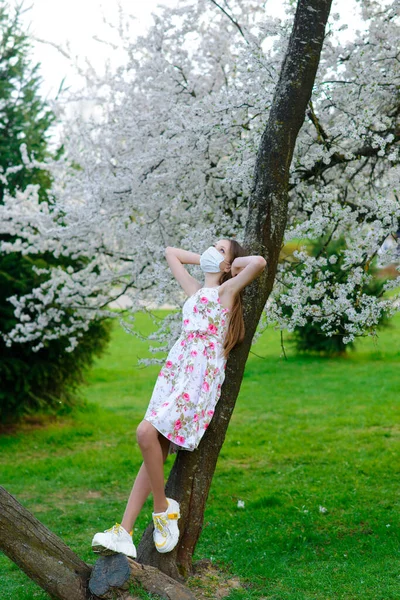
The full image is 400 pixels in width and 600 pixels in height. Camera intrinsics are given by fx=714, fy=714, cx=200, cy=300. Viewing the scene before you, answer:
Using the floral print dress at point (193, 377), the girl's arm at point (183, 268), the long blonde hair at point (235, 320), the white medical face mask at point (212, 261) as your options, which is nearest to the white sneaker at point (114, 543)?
the floral print dress at point (193, 377)

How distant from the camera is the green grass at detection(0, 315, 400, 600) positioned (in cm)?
428

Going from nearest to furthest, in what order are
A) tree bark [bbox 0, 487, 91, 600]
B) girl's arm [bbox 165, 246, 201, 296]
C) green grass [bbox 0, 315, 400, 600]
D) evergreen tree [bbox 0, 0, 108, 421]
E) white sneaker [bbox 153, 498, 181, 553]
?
tree bark [bbox 0, 487, 91, 600] < white sneaker [bbox 153, 498, 181, 553] < girl's arm [bbox 165, 246, 201, 296] < green grass [bbox 0, 315, 400, 600] < evergreen tree [bbox 0, 0, 108, 421]

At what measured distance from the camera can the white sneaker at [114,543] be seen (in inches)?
136

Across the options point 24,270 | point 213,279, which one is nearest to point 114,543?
point 213,279

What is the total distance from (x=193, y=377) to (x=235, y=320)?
0.43 metres

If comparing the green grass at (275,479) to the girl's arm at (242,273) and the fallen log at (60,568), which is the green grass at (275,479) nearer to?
the fallen log at (60,568)

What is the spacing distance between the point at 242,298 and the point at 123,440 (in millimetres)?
4825

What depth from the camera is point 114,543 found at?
347 centimetres

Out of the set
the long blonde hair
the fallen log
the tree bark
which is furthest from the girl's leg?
the long blonde hair

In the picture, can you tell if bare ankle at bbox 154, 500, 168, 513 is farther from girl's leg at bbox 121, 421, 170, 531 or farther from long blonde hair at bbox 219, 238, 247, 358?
long blonde hair at bbox 219, 238, 247, 358

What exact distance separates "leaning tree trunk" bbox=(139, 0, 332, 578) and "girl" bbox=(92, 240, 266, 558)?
12 centimetres

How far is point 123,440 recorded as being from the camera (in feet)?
27.6

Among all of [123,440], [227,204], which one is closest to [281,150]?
[227,204]

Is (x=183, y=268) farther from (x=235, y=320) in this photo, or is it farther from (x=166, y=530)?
(x=166, y=530)
